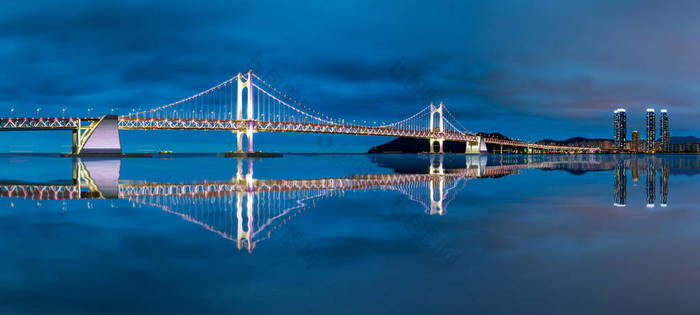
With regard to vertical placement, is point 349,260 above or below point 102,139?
below

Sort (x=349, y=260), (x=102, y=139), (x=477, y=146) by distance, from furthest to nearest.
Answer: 1. (x=477, y=146)
2. (x=102, y=139)
3. (x=349, y=260)

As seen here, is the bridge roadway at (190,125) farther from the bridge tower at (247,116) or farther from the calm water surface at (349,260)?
the calm water surface at (349,260)

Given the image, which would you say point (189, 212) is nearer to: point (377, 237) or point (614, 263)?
point (377, 237)

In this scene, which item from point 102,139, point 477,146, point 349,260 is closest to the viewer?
point 349,260

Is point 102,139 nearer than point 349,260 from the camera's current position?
No

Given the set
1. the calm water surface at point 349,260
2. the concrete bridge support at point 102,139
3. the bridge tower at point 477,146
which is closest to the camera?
the calm water surface at point 349,260

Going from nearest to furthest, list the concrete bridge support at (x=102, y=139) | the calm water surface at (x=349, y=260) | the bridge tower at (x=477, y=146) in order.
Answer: the calm water surface at (x=349, y=260), the concrete bridge support at (x=102, y=139), the bridge tower at (x=477, y=146)

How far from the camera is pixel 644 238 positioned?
21.7ft

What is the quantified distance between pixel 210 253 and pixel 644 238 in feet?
19.8

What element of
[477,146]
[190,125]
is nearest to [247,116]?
[190,125]

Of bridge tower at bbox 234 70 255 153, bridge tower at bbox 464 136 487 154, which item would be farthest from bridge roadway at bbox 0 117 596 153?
bridge tower at bbox 464 136 487 154

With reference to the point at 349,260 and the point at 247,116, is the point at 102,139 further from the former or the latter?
the point at 349,260

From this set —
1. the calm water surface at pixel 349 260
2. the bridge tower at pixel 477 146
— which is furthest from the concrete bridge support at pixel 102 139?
the bridge tower at pixel 477 146

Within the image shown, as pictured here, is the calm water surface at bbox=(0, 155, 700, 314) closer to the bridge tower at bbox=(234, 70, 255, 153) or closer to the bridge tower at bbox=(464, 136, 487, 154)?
A: the bridge tower at bbox=(234, 70, 255, 153)
